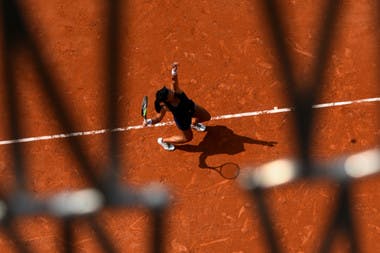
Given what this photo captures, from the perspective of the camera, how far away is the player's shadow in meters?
8.66

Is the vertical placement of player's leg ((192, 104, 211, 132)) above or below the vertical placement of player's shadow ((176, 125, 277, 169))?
above

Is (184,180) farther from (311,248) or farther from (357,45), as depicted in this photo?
(357,45)

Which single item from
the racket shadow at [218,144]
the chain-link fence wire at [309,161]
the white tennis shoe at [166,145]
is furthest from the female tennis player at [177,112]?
the chain-link fence wire at [309,161]

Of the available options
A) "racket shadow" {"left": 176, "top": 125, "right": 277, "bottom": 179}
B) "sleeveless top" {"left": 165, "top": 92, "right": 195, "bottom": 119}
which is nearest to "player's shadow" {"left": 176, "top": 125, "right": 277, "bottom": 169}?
"racket shadow" {"left": 176, "top": 125, "right": 277, "bottom": 179}

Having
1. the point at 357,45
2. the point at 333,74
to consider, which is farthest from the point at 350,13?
the point at 333,74

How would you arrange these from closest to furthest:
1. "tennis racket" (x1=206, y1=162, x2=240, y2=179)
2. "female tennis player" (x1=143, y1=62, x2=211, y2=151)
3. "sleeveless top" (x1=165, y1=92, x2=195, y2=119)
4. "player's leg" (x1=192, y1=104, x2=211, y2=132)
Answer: "female tennis player" (x1=143, y1=62, x2=211, y2=151)
"sleeveless top" (x1=165, y1=92, x2=195, y2=119)
"player's leg" (x1=192, y1=104, x2=211, y2=132)
"tennis racket" (x1=206, y1=162, x2=240, y2=179)

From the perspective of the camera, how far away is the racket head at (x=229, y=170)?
8492mm

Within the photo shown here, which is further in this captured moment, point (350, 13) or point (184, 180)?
point (350, 13)

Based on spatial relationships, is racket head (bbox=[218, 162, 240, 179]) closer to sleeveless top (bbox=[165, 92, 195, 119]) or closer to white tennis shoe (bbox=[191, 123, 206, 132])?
white tennis shoe (bbox=[191, 123, 206, 132])

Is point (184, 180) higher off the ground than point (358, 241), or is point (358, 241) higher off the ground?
point (184, 180)

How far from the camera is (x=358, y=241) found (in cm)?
807

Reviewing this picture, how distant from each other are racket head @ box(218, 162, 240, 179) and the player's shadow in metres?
0.24

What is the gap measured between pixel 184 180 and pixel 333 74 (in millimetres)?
3786

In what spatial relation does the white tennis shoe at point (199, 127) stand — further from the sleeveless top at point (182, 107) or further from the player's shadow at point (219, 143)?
the sleeveless top at point (182, 107)
